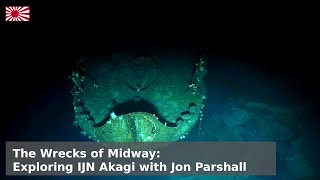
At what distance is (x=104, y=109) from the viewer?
10.7 feet

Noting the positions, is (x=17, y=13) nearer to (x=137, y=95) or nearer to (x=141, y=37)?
(x=141, y=37)

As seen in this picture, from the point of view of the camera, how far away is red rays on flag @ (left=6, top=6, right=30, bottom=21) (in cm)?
393

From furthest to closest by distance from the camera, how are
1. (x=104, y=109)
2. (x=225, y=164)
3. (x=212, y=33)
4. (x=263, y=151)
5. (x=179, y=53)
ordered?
1. (x=263, y=151)
2. (x=212, y=33)
3. (x=225, y=164)
4. (x=179, y=53)
5. (x=104, y=109)

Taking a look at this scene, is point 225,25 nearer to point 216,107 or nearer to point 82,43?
point 216,107

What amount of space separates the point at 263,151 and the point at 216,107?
3.32 feet

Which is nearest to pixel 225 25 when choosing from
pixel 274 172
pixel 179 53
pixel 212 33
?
pixel 212 33

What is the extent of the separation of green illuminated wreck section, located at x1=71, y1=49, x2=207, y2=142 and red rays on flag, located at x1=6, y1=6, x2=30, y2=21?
1291 mm

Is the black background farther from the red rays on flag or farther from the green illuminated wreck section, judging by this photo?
the green illuminated wreck section

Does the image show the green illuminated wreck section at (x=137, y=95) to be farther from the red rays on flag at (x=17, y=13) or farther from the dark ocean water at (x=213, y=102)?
the red rays on flag at (x=17, y=13)

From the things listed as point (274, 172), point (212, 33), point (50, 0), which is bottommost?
point (274, 172)

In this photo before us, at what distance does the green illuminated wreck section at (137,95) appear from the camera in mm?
3221

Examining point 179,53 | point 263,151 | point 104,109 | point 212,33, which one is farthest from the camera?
point 263,151

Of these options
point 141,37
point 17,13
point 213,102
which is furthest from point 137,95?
point 17,13

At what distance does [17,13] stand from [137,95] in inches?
89.0
